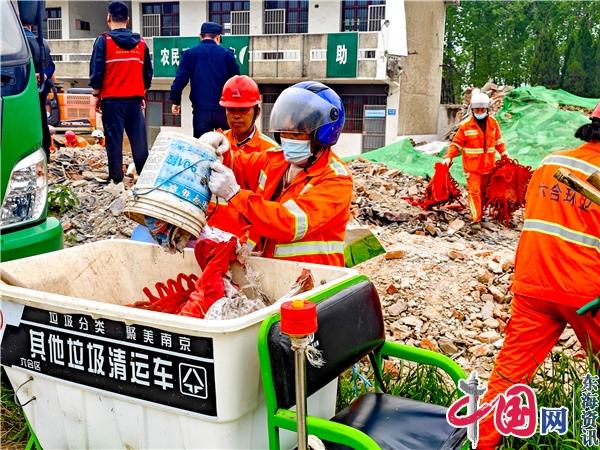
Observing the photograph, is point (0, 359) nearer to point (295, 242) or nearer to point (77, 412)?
point (77, 412)

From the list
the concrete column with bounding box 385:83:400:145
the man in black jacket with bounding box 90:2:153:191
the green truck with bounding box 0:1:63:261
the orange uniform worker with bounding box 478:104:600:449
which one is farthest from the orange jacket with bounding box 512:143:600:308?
the concrete column with bounding box 385:83:400:145

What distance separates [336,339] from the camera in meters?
2.07

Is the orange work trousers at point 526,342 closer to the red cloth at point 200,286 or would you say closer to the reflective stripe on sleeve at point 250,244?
the reflective stripe on sleeve at point 250,244

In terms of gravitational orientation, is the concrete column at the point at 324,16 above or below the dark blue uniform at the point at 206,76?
above

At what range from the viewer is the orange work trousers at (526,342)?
304 cm

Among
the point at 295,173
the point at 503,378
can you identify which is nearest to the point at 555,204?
the point at 503,378

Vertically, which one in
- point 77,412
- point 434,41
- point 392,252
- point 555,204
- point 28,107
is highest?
point 434,41

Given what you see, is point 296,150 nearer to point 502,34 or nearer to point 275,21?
point 275,21

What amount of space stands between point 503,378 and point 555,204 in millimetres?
860

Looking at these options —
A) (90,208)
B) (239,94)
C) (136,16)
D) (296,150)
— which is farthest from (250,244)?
(136,16)

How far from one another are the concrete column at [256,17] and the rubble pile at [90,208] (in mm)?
14848

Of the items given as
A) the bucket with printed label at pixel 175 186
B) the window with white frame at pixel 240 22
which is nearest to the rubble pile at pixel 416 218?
the bucket with printed label at pixel 175 186

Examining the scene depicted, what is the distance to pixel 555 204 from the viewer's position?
2977 millimetres

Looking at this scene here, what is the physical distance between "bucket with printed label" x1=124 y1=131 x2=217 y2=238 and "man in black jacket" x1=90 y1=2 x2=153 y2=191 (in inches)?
169
